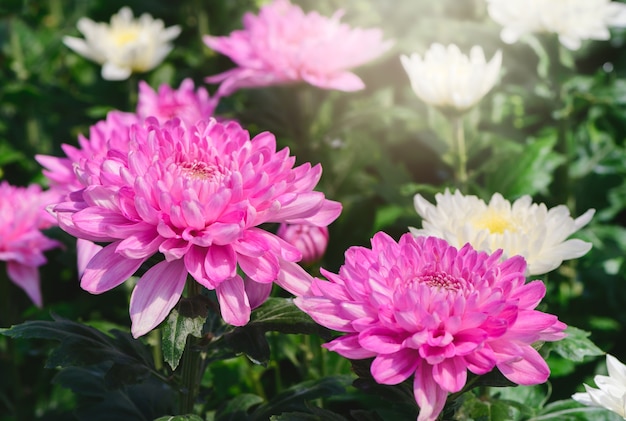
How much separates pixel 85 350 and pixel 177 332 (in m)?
0.19

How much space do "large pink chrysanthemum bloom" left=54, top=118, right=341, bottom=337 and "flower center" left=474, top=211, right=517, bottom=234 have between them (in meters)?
0.29

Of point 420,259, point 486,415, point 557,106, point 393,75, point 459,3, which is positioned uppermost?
point 459,3

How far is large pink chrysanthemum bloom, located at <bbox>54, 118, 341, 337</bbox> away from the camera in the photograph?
97 centimetres

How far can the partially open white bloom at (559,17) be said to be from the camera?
1694 mm

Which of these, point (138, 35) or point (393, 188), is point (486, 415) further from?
point (138, 35)

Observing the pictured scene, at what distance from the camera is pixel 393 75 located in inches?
96.0

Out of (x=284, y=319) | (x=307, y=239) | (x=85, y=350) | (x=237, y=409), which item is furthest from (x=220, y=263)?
(x=307, y=239)

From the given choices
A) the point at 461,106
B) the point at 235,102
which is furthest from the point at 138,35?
the point at 461,106

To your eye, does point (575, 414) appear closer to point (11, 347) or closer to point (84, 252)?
point (84, 252)

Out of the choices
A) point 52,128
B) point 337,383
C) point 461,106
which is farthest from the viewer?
point 52,128

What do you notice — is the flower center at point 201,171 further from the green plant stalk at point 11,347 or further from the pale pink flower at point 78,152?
the green plant stalk at point 11,347

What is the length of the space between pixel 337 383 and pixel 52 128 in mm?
1756

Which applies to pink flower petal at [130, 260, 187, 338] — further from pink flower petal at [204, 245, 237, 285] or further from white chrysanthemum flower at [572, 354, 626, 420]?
white chrysanthemum flower at [572, 354, 626, 420]

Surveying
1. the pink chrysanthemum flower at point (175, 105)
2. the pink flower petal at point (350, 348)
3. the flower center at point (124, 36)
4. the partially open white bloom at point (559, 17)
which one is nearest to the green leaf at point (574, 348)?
the pink flower petal at point (350, 348)
